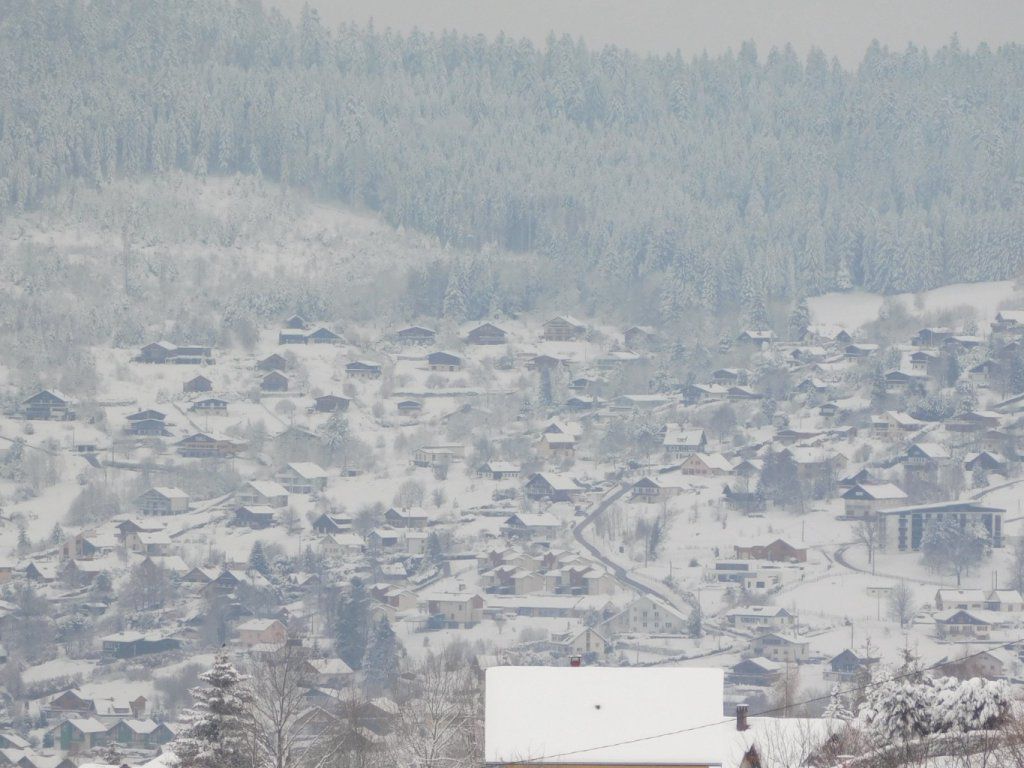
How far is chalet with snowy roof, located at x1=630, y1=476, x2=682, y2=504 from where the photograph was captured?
123 meters

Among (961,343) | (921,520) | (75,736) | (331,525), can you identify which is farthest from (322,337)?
(75,736)

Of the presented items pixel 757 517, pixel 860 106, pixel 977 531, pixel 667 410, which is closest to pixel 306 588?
pixel 757 517

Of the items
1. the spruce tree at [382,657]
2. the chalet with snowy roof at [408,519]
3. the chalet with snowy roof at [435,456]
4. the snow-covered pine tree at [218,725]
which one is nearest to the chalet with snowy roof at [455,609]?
the spruce tree at [382,657]

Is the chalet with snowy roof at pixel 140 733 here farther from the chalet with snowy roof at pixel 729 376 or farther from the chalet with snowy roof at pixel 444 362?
the chalet with snowy roof at pixel 729 376

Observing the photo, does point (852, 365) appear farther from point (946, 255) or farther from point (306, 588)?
point (306, 588)

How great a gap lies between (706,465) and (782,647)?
121 feet

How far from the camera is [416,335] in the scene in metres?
158

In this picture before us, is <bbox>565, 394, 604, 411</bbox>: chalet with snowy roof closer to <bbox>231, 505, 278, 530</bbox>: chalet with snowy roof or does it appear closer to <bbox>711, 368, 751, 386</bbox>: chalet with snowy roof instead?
<bbox>711, 368, 751, 386</bbox>: chalet with snowy roof

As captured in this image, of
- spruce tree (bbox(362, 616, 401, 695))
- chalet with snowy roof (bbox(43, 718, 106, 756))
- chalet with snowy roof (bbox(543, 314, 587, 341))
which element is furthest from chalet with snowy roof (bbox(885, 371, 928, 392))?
chalet with snowy roof (bbox(43, 718, 106, 756))

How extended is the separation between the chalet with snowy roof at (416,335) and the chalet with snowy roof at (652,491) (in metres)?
33.8

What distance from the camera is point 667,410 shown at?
146m

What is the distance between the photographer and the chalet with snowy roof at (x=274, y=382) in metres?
146

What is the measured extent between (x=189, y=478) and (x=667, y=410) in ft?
94.8

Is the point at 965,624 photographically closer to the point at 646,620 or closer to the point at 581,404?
the point at 646,620
